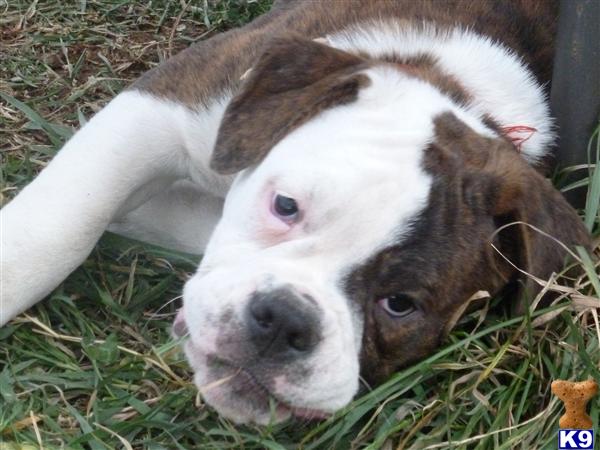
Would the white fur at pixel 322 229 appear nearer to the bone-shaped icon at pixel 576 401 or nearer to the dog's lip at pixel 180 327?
the dog's lip at pixel 180 327

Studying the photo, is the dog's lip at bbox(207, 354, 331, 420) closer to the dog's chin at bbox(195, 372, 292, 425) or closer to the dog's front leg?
the dog's chin at bbox(195, 372, 292, 425)

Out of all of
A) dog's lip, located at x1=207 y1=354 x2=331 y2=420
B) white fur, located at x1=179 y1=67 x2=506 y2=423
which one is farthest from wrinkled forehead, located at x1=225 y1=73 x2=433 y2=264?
dog's lip, located at x1=207 y1=354 x2=331 y2=420

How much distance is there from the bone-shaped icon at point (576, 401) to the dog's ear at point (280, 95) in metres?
1.09

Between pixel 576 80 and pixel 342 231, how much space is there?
4.01ft

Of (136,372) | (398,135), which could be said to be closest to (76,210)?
(136,372)

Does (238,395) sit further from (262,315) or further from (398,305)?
(398,305)

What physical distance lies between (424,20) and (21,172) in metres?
1.71

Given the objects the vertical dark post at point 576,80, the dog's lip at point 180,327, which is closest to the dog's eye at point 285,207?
the dog's lip at point 180,327

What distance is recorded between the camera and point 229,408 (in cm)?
301

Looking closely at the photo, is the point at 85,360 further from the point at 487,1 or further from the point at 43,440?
the point at 487,1

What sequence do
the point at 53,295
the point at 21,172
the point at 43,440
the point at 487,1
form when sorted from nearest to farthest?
the point at 43,440 < the point at 53,295 < the point at 487,1 < the point at 21,172

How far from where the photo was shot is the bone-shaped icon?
324 centimetres

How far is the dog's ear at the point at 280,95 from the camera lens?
3363mm

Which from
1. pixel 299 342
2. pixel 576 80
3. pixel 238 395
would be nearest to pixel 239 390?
pixel 238 395
